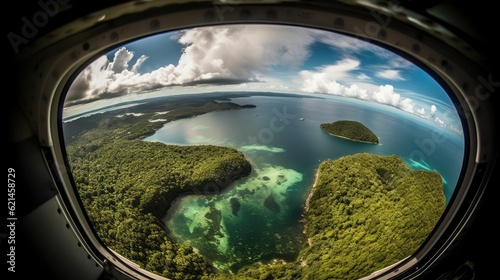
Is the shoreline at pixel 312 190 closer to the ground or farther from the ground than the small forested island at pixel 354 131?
closer to the ground

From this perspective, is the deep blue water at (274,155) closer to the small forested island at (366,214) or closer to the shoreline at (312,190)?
the shoreline at (312,190)

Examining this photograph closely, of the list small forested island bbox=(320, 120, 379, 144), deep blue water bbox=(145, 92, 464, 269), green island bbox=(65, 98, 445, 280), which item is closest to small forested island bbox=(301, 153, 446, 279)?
green island bbox=(65, 98, 445, 280)

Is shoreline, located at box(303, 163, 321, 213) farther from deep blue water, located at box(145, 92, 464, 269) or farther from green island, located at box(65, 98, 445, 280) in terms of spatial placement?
deep blue water, located at box(145, 92, 464, 269)

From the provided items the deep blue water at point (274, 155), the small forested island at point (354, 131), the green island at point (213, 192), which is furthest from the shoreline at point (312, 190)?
the small forested island at point (354, 131)

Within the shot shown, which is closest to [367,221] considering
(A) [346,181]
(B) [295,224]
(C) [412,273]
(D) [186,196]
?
(A) [346,181]

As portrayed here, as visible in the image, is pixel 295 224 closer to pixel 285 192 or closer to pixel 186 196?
pixel 285 192
